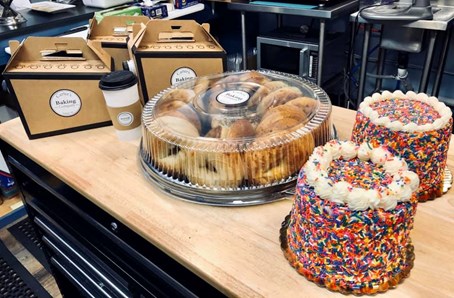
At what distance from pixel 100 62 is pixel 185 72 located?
25 cm

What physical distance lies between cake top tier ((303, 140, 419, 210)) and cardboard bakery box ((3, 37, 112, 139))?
2.31ft

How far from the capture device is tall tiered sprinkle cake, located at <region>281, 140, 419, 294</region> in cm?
55

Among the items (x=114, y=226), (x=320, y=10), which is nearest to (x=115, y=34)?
(x=114, y=226)

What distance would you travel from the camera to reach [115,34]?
1289 millimetres

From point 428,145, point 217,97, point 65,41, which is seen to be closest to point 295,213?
point 428,145

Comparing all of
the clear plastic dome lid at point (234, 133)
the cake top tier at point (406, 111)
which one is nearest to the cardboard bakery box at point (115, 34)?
the clear plastic dome lid at point (234, 133)

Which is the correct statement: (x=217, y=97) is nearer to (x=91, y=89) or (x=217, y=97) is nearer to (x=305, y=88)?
(x=305, y=88)

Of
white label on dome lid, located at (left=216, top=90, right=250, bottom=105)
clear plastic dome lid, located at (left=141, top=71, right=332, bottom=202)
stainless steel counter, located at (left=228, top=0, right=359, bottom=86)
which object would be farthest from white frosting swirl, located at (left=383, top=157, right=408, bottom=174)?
stainless steel counter, located at (left=228, top=0, right=359, bottom=86)

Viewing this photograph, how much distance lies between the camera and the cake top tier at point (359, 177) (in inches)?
21.6

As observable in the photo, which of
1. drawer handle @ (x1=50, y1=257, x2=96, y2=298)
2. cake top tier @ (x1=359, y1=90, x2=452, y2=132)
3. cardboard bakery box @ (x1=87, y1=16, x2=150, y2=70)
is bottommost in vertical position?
drawer handle @ (x1=50, y1=257, x2=96, y2=298)

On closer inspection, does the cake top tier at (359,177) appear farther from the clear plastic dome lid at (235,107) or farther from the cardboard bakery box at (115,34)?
the cardboard bakery box at (115,34)

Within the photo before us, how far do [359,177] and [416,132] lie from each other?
0.59 feet

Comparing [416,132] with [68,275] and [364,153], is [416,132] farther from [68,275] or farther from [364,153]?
[68,275]

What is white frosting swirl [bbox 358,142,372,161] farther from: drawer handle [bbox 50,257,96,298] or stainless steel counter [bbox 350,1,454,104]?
stainless steel counter [bbox 350,1,454,104]
